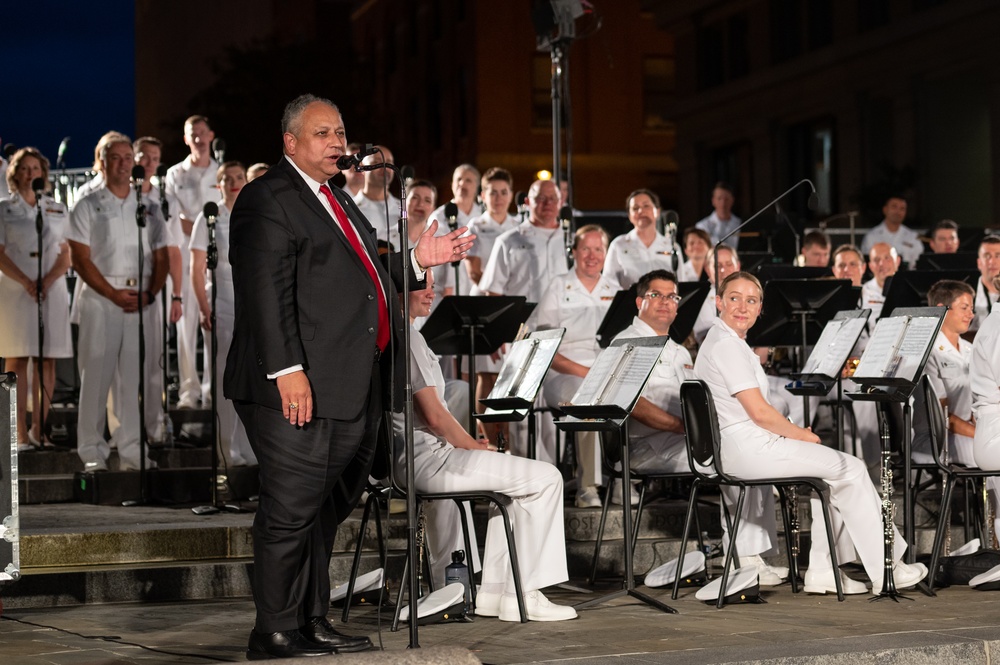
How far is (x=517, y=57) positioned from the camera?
38.8m

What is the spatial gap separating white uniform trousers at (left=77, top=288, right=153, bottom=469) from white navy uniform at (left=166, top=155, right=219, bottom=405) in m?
1.72

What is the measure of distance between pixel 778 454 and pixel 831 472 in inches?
10.3

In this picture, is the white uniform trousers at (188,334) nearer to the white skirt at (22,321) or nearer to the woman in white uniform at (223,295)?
the woman in white uniform at (223,295)

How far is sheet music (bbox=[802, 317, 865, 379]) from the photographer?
760 centimetres

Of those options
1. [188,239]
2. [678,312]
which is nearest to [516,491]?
[678,312]

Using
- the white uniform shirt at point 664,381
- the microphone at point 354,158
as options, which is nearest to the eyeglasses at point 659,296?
the white uniform shirt at point 664,381

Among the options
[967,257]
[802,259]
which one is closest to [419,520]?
[967,257]

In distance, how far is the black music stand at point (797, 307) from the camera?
9.16 metres

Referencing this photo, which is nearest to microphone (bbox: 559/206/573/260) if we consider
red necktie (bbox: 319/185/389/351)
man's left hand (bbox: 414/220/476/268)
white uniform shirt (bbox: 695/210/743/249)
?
white uniform shirt (bbox: 695/210/743/249)

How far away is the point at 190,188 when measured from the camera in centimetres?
1131

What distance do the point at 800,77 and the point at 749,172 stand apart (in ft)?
9.15

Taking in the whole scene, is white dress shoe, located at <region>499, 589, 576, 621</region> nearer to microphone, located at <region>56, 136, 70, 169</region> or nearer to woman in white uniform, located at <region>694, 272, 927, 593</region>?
woman in white uniform, located at <region>694, 272, 927, 593</region>

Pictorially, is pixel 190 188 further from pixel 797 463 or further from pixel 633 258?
pixel 797 463

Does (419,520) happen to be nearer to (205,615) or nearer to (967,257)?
(205,615)
